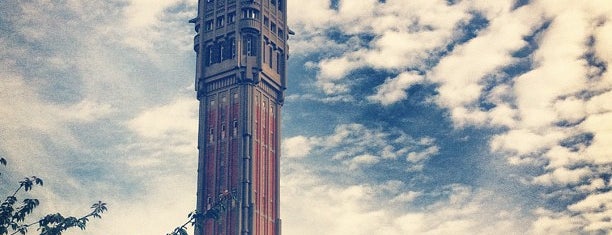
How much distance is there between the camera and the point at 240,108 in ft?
397

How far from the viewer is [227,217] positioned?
116750 mm

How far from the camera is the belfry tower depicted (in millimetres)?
117625

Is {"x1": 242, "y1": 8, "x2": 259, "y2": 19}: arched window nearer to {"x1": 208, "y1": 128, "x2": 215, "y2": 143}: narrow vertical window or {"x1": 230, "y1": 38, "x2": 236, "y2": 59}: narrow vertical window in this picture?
{"x1": 230, "y1": 38, "x2": 236, "y2": 59}: narrow vertical window

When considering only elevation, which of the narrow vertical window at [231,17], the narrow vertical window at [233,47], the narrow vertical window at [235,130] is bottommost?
the narrow vertical window at [235,130]

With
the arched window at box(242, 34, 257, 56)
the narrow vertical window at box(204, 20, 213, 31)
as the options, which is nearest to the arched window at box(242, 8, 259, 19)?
the arched window at box(242, 34, 257, 56)

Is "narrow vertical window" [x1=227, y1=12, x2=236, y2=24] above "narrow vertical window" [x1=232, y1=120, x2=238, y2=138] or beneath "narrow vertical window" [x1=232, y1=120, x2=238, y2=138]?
above

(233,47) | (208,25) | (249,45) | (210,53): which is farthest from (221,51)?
(208,25)

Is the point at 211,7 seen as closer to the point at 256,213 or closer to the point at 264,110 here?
the point at 264,110

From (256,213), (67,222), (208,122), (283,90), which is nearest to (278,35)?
(283,90)

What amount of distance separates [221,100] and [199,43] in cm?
920

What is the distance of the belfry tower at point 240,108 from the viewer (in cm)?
11762

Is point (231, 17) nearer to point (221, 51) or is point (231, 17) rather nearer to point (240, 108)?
point (221, 51)

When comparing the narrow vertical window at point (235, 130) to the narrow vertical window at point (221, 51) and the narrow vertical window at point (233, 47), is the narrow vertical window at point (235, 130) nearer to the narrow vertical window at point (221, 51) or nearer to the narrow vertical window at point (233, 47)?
the narrow vertical window at point (233, 47)

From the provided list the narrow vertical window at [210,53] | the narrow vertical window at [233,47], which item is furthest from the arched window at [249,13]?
the narrow vertical window at [210,53]
